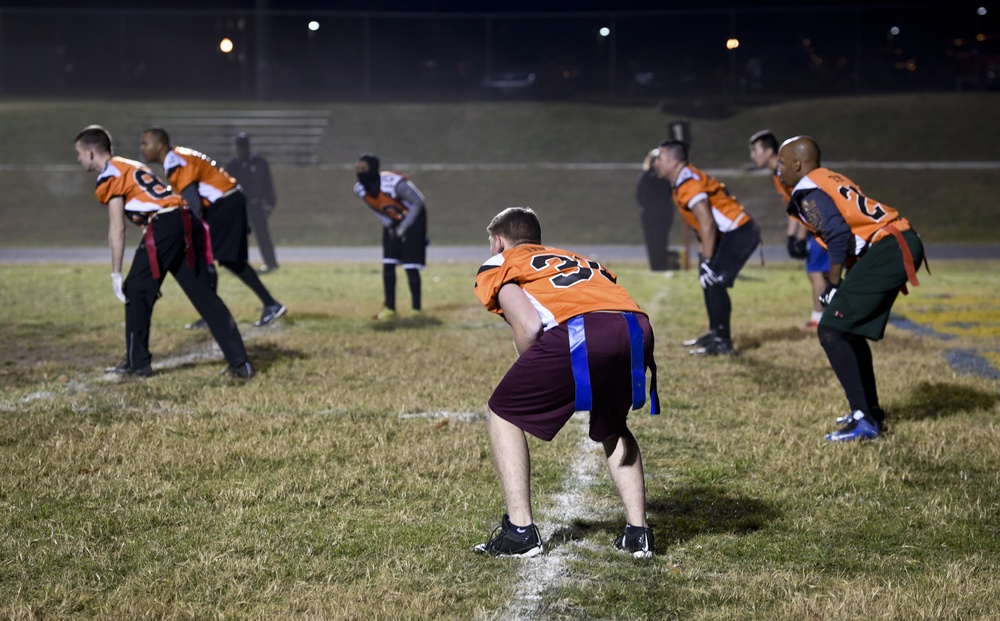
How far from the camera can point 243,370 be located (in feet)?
26.0

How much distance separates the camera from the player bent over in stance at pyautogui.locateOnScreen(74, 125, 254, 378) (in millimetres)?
7746

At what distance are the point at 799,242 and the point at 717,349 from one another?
5.39 feet

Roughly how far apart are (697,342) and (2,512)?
623cm

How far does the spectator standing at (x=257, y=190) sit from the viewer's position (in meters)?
16.5

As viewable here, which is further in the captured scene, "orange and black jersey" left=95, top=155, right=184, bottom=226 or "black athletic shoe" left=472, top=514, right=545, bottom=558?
"orange and black jersey" left=95, top=155, right=184, bottom=226

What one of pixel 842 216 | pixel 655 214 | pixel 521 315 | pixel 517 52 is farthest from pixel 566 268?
pixel 517 52

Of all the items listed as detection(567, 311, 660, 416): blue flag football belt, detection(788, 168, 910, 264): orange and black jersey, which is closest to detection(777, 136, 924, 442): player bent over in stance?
detection(788, 168, 910, 264): orange and black jersey

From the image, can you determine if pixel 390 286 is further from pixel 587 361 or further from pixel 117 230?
pixel 587 361

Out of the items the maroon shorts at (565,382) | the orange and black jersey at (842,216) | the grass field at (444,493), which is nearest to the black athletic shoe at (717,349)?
the grass field at (444,493)

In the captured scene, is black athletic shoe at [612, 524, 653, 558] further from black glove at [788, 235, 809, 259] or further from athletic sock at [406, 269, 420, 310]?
athletic sock at [406, 269, 420, 310]

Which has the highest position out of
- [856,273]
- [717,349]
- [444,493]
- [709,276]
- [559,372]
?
[856,273]

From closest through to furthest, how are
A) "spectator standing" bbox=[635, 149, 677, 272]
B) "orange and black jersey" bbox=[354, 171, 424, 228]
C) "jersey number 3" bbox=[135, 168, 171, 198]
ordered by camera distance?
1. "jersey number 3" bbox=[135, 168, 171, 198]
2. "orange and black jersey" bbox=[354, 171, 424, 228]
3. "spectator standing" bbox=[635, 149, 677, 272]

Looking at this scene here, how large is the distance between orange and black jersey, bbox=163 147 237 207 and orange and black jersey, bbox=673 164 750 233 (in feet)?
13.4

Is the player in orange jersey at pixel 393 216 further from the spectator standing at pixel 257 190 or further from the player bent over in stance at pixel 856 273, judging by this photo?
the player bent over in stance at pixel 856 273
